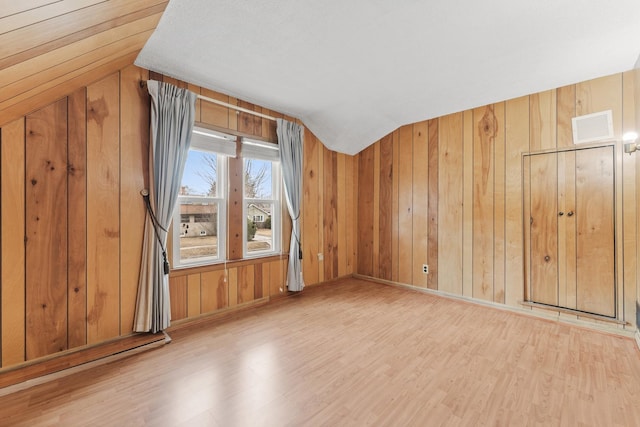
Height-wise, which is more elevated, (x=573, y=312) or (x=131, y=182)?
(x=131, y=182)

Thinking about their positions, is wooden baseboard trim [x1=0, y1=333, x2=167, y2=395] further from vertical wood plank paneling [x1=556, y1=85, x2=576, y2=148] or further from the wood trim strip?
vertical wood plank paneling [x1=556, y1=85, x2=576, y2=148]

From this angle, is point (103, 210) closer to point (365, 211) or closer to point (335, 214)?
point (335, 214)

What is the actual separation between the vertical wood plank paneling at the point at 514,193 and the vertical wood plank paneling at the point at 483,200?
5.9 inches

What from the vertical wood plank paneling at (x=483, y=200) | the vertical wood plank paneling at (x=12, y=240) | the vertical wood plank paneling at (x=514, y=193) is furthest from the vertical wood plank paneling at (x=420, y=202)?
the vertical wood plank paneling at (x=12, y=240)

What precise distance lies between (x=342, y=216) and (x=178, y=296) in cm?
267

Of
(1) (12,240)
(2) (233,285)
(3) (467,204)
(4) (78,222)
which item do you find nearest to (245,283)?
(2) (233,285)

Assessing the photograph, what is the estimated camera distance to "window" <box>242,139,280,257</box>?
3225 mm

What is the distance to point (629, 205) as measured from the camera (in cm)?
244

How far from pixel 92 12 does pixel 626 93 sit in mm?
4192

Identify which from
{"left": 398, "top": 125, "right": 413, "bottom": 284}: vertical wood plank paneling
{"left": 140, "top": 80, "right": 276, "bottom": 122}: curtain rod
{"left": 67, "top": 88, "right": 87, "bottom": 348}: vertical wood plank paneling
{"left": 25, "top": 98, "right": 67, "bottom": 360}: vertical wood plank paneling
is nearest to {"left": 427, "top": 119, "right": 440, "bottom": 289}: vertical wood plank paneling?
{"left": 398, "top": 125, "right": 413, "bottom": 284}: vertical wood plank paneling

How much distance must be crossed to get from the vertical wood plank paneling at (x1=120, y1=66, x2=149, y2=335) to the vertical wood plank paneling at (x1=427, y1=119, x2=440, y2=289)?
134 inches

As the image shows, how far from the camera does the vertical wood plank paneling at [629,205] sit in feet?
7.91

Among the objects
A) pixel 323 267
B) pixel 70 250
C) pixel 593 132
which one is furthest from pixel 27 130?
pixel 593 132

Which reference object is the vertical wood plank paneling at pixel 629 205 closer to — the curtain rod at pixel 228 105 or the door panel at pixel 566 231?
the door panel at pixel 566 231
